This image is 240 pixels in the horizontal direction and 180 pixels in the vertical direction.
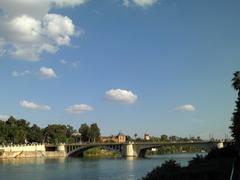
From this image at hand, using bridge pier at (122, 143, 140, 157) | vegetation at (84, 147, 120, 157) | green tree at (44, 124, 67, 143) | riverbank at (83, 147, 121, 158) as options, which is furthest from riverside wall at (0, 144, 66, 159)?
bridge pier at (122, 143, 140, 157)

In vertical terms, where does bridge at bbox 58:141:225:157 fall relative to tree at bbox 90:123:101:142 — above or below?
below

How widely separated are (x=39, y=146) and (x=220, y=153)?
100 m

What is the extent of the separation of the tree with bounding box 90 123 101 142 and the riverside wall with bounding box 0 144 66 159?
3391 centimetres

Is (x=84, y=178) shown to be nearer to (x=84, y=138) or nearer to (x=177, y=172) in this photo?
(x=177, y=172)

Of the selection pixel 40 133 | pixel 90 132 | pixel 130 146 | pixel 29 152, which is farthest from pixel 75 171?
pixel 90 132

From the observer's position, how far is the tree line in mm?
154750

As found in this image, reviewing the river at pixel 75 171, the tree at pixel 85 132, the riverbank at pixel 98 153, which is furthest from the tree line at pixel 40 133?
the river at pixel 75 171

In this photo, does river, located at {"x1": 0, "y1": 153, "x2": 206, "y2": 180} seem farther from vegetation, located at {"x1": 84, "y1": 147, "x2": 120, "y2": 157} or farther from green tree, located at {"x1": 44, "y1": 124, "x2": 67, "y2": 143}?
green tree, located at {"x1": 44, "y1": 124, "x2": 67, "y2": 143}

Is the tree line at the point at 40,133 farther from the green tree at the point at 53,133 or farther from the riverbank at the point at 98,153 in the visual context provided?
the riverbank at the point at 98,153

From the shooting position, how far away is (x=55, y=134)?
175125 millimetres

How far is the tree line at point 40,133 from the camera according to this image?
6093 inches

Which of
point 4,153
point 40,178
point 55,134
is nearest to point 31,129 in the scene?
point 55,134

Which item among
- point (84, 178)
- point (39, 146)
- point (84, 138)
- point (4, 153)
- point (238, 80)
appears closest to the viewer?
point (238, 80)

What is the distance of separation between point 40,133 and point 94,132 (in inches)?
1093
